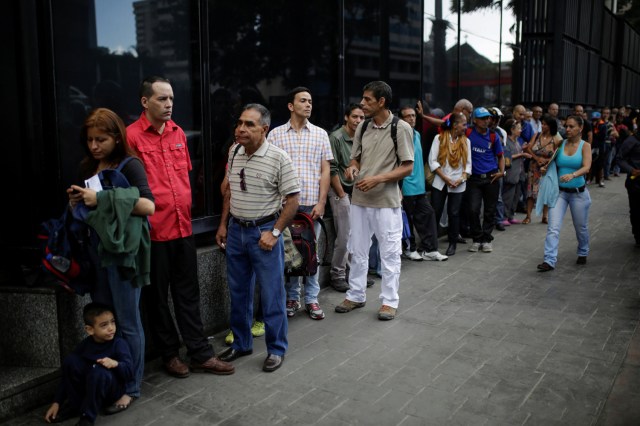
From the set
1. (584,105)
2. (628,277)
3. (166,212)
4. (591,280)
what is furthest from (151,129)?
(584,105)

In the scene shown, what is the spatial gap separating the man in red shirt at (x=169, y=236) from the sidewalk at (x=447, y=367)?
211 millimetres

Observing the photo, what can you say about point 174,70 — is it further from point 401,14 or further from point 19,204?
point 401,14

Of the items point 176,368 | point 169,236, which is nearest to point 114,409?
point 176,368

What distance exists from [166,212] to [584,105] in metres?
18.3

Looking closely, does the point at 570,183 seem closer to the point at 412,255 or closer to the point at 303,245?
the point at 412,255

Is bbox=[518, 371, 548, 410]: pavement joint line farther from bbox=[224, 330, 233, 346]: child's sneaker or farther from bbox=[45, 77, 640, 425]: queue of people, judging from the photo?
bbox=[224, 330, 233, 346]: child's sneaker

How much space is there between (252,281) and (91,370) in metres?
1.46

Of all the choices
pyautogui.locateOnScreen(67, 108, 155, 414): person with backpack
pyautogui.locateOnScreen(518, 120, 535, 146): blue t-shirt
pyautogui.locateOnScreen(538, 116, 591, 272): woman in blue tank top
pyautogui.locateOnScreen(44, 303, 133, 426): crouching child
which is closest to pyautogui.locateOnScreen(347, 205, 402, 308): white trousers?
pyautogui.locateOnScreen(67, 108, 155, 414): person with backpack

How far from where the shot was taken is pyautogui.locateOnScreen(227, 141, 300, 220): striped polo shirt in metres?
4.83

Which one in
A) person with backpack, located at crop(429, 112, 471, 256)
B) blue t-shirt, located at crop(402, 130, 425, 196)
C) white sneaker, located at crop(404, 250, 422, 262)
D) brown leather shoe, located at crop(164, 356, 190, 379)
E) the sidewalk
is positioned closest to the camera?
the sidewalk

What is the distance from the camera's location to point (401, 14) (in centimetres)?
960

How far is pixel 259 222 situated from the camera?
4.88 m

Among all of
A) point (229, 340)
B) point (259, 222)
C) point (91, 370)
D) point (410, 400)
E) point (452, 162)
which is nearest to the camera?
point (91, 370)

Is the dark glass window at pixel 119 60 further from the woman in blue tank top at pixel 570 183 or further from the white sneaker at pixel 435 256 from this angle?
the woman in blue tank top at pixel 570 183
